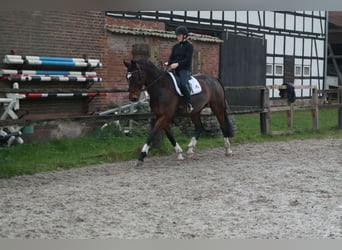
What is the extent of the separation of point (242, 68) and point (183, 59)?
7516 mm

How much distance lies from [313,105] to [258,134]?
6.43ft

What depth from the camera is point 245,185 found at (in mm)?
4930

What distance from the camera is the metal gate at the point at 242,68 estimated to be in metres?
12.5

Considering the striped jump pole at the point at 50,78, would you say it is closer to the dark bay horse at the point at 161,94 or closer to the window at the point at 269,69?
the dark bay horse at the point at 161,94

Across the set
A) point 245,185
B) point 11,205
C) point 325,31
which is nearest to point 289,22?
point 325,31

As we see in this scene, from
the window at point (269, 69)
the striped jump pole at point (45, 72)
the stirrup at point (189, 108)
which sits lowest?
the stirrup at point (189, 108)

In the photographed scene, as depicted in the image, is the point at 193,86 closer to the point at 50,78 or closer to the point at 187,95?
the point at 187,95

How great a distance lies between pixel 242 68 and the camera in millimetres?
13719

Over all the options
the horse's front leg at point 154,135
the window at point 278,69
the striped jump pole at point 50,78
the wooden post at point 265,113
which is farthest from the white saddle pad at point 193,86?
the window at point 278,69

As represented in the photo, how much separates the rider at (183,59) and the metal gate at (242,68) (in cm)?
512

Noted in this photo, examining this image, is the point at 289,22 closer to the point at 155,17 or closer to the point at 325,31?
the point at 325,31

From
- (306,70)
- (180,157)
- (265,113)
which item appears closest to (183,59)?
(180,157)

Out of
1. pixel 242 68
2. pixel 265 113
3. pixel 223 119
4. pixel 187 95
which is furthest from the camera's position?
pixel 242 68

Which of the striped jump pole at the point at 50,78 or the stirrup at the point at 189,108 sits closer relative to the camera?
the stirrup at the point at 189,108
